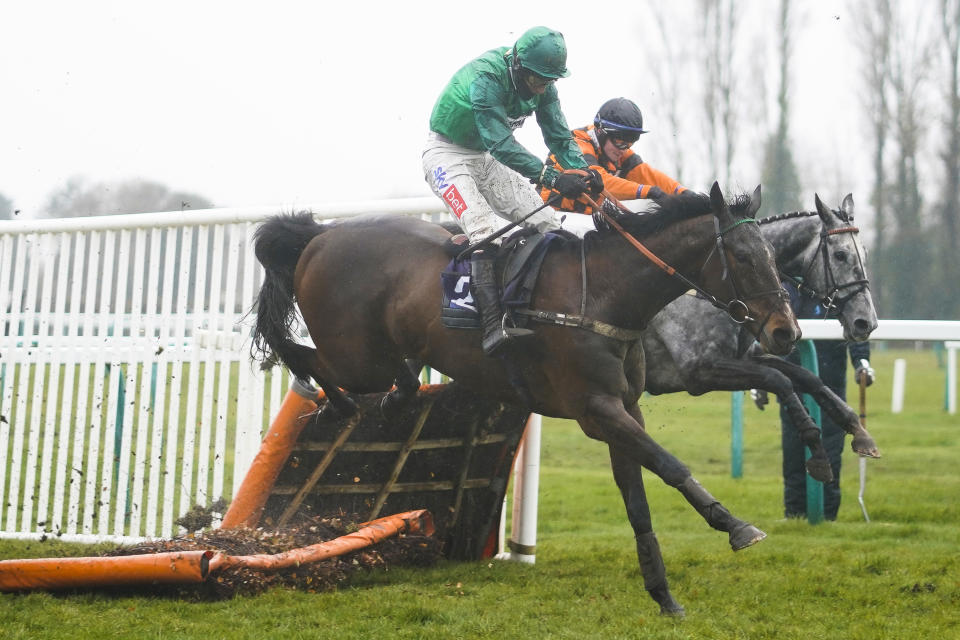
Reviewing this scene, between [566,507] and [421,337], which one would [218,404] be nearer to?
[421,337]

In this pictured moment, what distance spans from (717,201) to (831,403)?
1569 mm

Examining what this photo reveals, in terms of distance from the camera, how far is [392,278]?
5.19 m

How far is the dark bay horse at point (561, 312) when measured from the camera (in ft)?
14.2

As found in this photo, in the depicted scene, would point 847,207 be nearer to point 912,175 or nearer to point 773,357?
point 773,357

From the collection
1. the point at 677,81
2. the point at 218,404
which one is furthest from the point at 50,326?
the point at 677,81

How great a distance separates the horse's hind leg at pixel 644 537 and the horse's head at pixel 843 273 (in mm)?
1698

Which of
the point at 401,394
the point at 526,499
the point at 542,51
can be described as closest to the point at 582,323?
the point at 542,51

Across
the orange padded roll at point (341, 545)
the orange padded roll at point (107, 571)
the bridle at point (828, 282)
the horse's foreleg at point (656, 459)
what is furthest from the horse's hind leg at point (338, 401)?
the bridle at point (828, 282)

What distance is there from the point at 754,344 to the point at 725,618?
6.28ft

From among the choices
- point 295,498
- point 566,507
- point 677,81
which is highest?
point 677,81

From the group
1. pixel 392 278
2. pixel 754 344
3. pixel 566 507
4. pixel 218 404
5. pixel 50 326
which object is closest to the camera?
pixel 392 278

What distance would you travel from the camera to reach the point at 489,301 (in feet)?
15.3

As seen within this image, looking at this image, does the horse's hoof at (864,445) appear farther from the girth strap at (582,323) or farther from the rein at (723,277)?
the girth strap at (582,323)

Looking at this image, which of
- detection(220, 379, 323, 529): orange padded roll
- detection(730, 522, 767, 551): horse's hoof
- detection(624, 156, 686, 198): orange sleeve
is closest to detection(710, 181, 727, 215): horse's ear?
detection(730, 522, 767, 551): horse's hoof
